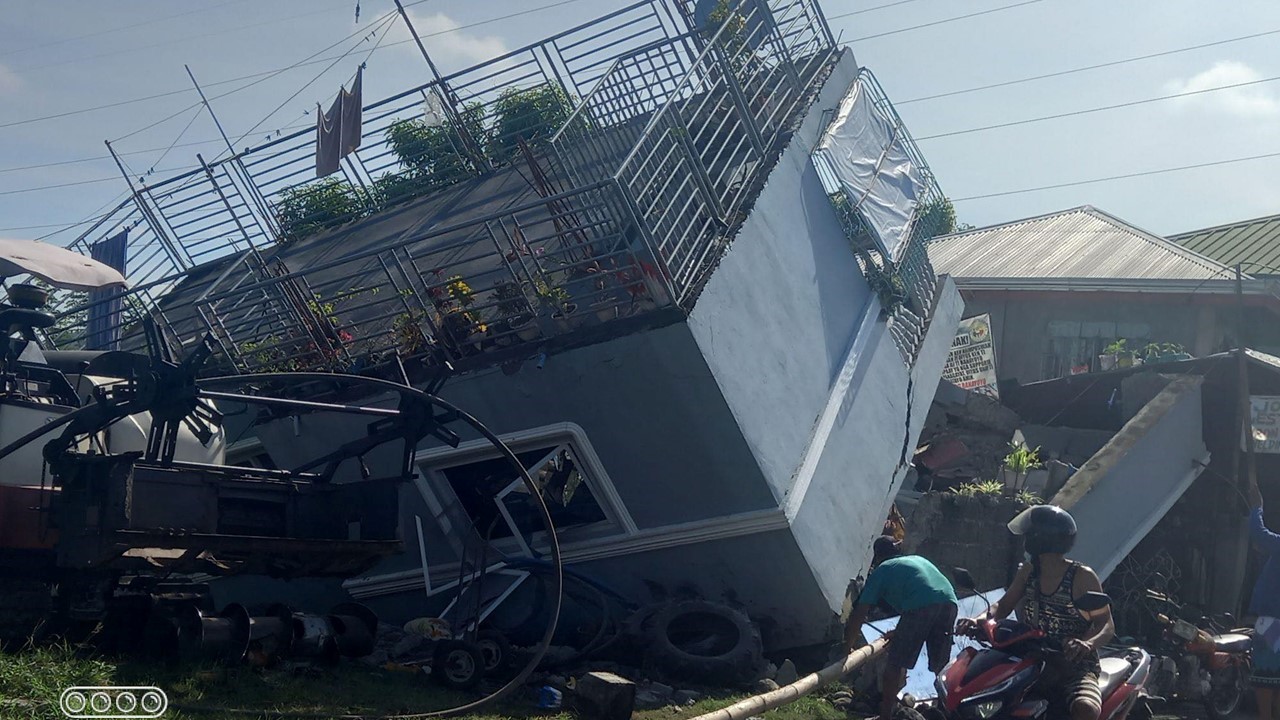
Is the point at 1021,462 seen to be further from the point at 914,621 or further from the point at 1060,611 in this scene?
the point at 1060,611

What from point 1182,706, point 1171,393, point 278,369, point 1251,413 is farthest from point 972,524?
point 278,369

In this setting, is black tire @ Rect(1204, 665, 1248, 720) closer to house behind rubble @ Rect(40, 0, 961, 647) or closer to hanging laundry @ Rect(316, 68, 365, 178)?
house behind rubble @ Rect(40, 0, 961, 647)

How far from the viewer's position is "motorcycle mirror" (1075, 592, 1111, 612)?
7.29 m

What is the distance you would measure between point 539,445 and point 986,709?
177 inches

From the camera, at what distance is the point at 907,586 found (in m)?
8.05

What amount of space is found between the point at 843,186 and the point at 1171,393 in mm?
4877

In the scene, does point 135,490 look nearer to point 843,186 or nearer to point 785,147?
point 785,147

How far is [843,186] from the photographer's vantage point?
42.4 feet

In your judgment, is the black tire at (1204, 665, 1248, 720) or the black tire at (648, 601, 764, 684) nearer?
the black tire at (648, 601, 764, 684)

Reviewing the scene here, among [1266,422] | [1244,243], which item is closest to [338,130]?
[1266,422]

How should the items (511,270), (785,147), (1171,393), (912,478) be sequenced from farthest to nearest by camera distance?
(912,478) → (1171,393) → (785,147) → (511,270)

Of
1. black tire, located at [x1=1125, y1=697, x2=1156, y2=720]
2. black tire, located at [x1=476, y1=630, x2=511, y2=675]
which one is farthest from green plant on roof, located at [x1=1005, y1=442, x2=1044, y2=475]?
black tire, located at [x1=476, y1=630, x2=511, y2=675]

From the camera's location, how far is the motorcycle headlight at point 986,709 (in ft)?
23.7

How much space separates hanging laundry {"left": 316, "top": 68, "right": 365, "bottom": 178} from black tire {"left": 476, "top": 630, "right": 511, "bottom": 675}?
28.1 feet
